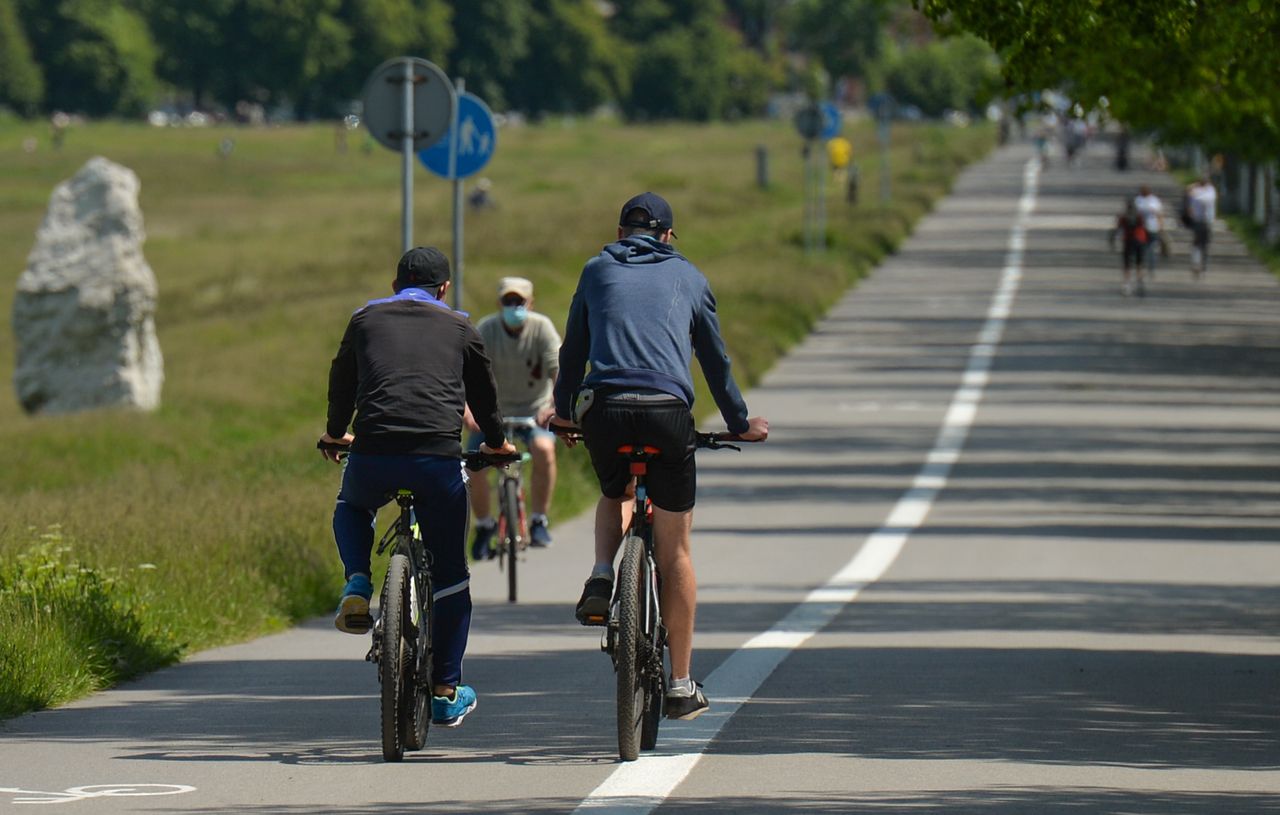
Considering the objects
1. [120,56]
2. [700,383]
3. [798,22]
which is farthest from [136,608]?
[798,22]

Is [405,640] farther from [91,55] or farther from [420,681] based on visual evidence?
[91,55]

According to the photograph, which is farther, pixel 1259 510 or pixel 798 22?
pixel 798 22

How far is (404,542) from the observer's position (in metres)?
8.83

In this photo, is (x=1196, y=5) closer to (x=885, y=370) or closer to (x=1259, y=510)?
(x=1259, y=510)

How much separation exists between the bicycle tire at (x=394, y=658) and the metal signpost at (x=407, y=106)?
7231mm

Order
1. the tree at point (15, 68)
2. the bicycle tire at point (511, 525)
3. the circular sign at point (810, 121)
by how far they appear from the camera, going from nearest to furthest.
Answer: the bicycle tire at point (511, 525) → the circular sign at point (810, 121) → the tree at point (15, 68)

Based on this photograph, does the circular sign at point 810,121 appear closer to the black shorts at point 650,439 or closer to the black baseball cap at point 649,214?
the black baseball cap at point 649,214

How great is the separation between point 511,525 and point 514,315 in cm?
113

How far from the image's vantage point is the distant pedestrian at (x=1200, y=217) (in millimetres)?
48500

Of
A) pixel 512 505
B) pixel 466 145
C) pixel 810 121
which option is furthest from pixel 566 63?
pixel 512 505

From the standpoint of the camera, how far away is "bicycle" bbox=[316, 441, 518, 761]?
8.55m

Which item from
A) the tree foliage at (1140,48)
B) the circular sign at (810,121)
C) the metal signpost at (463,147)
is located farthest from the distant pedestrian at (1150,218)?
the metal signpost at (463,147)

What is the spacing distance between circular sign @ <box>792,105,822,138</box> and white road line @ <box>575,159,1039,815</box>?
40.4 feet

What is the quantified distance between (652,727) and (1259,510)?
1215cm
